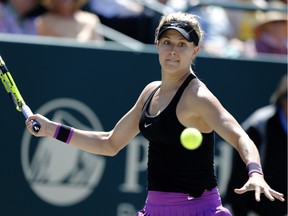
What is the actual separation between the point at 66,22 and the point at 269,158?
2.39 meters

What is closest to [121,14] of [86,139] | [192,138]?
[86,139]

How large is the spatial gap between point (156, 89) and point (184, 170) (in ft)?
2.01

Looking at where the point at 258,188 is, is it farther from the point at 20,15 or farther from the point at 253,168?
the point at 20,15

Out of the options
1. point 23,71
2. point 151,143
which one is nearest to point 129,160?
point 23,71

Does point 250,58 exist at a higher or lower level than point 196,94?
higher

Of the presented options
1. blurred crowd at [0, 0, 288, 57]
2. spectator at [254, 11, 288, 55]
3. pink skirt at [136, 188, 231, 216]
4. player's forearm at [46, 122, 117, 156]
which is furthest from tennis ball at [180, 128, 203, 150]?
spectator at [254, 11, 288, 55]

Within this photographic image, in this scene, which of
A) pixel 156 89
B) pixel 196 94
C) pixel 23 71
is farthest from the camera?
pixel 23 71

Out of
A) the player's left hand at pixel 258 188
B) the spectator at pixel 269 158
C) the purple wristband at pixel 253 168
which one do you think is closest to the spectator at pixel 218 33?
the spectator at pixel 269 158

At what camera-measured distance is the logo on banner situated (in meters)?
7.23

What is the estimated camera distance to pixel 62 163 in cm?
730

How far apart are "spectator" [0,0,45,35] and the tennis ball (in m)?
3.71

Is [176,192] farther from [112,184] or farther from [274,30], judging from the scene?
[274,30]

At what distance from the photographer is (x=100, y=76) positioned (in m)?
7.36

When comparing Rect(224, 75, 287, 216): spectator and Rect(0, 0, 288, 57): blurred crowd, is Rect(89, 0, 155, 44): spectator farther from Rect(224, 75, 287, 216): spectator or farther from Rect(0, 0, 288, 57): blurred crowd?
Rect(224, 75, 287, 216): spectator
